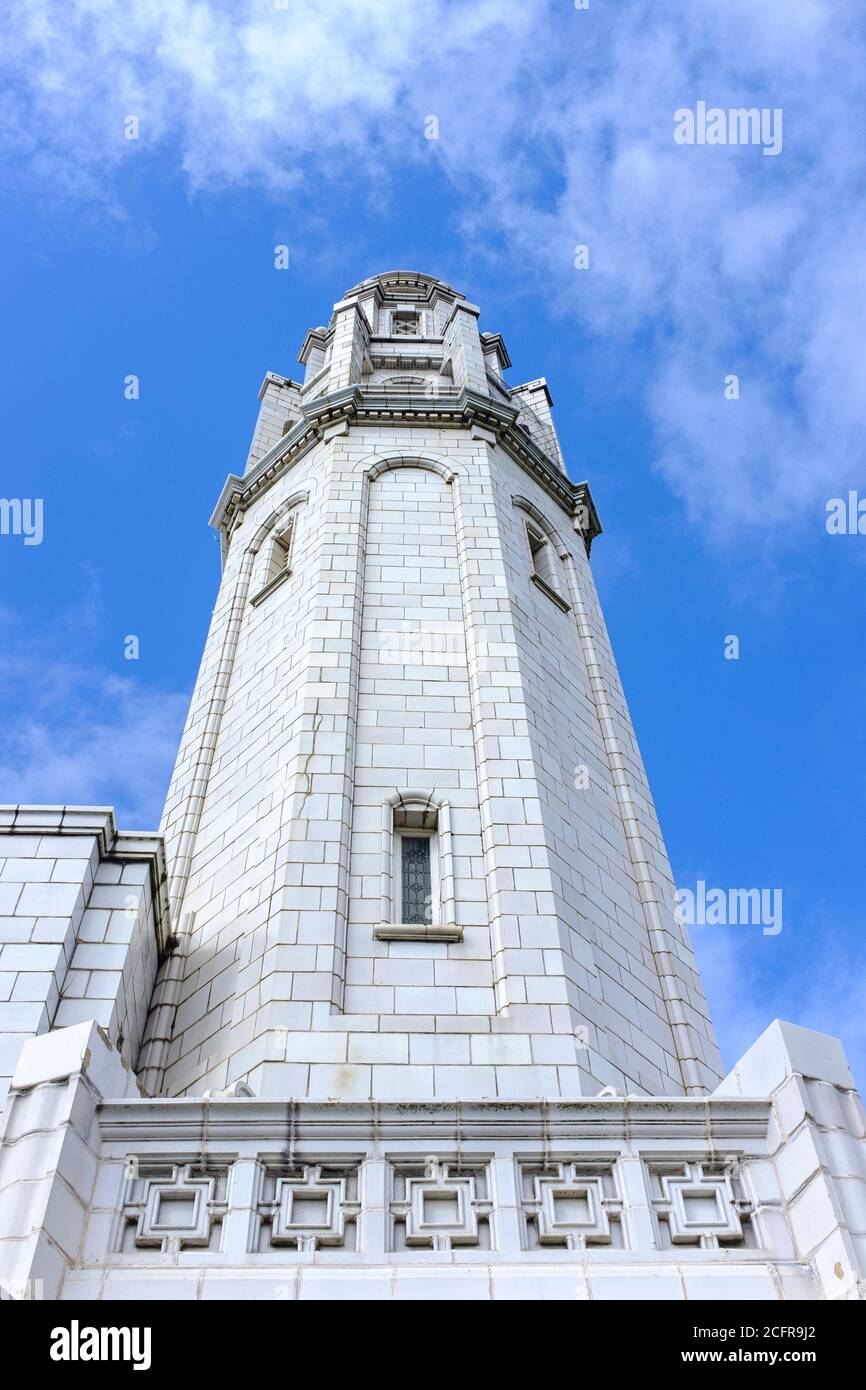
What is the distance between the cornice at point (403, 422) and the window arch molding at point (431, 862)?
10821 millimetres

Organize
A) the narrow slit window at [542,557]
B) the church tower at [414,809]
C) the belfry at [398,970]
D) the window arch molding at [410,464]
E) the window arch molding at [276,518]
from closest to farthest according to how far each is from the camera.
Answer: the belfry at [398,970] < the church tower at [414,809] < the window arch molding at [410,464] < the narrow slit window at [542,557] < the window arch molding at [276,518]

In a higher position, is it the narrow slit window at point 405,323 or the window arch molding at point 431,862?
the narrow slit window at point 405,323

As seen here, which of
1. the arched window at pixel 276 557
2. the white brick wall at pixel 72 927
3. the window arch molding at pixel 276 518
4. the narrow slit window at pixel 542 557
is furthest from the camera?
the window arch molding at pixel 276 518

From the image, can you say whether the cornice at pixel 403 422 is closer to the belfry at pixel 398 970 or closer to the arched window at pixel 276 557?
the belfry at pixel 398 970

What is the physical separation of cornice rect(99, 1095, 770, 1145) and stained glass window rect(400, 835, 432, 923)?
5689 millimetres

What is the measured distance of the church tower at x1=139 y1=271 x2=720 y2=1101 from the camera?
484 inches

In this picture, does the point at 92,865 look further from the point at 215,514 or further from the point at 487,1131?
the point at 215,514

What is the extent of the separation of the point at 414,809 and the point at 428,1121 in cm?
699

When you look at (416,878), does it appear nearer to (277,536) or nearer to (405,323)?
(277,536)

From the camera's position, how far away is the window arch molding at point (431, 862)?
13.2 m

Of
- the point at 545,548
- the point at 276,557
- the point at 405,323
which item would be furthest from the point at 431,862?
the point at 405,323

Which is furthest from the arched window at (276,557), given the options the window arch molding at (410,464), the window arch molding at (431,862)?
the window arch molding at (431,862)
